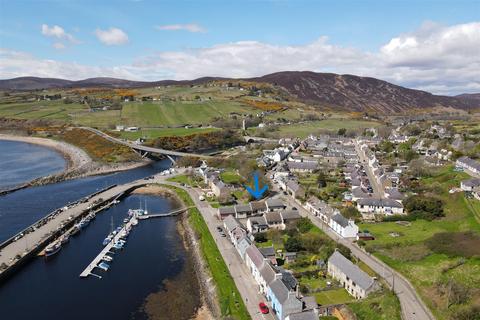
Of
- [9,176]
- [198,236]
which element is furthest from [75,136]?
[198,236]

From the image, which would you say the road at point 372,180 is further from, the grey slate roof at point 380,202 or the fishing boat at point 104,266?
Result: the fishing boat at point 104,266

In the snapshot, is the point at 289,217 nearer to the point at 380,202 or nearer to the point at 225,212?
the point at 225,212

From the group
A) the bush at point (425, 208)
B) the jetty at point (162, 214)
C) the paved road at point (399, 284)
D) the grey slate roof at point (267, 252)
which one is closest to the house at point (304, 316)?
the paved road at point (399, 284)

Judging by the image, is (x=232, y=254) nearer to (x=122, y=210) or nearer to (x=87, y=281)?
(x=87, y=281)

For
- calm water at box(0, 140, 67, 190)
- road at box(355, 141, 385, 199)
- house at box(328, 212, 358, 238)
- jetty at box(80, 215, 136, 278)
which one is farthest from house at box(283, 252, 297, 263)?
calm water at box(0, 140, 67, 190)

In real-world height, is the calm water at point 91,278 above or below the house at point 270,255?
below

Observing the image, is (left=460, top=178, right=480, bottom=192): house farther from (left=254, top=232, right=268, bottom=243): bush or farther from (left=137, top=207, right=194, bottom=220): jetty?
(left=137, top=207, right=194, bottom=220): jetty
